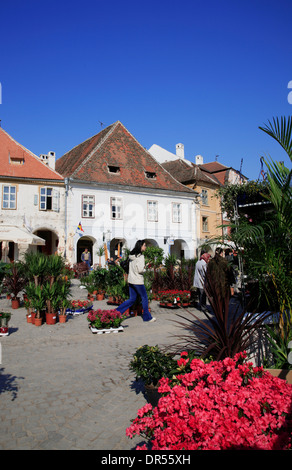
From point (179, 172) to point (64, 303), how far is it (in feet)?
98.6

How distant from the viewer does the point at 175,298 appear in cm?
1123

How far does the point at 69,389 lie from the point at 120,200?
77.9 ft

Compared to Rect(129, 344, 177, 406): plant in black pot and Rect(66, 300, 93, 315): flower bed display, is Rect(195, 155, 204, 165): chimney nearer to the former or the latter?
Rect(66, 300, 93, 315): flower bed display

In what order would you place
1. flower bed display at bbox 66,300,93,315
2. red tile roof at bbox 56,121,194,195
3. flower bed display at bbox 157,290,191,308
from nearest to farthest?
flower bed display at bbox 66,300,93,315, flower bed display at bbox 157,290,191,308, red tile roof at bbox 56,121,194,195

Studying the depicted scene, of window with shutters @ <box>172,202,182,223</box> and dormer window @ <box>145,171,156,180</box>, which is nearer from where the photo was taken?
dormer window @ <box>145,171,156,180</box>

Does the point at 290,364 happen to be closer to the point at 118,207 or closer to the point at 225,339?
the point at 225,339

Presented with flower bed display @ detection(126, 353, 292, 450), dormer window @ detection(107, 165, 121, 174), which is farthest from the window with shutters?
flower bed display @ detection(126, 353, 292, 450)

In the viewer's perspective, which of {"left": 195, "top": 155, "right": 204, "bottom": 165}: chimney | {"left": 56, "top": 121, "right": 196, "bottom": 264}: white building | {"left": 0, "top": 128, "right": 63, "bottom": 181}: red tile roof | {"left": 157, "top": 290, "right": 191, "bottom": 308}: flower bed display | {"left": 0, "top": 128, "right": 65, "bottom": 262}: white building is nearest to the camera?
{"left": 157, "top": 290, "right": 191, "bottom": 308}: flower bed display

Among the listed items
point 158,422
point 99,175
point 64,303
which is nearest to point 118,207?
point 99,175

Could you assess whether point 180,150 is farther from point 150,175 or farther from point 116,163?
point 116,163

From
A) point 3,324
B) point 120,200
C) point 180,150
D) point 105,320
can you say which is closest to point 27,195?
point 120,200

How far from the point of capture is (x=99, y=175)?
2720 centimetres

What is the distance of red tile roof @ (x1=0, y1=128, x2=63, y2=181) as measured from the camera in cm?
2466

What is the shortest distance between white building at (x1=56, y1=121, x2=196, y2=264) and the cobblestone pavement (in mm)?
18166
